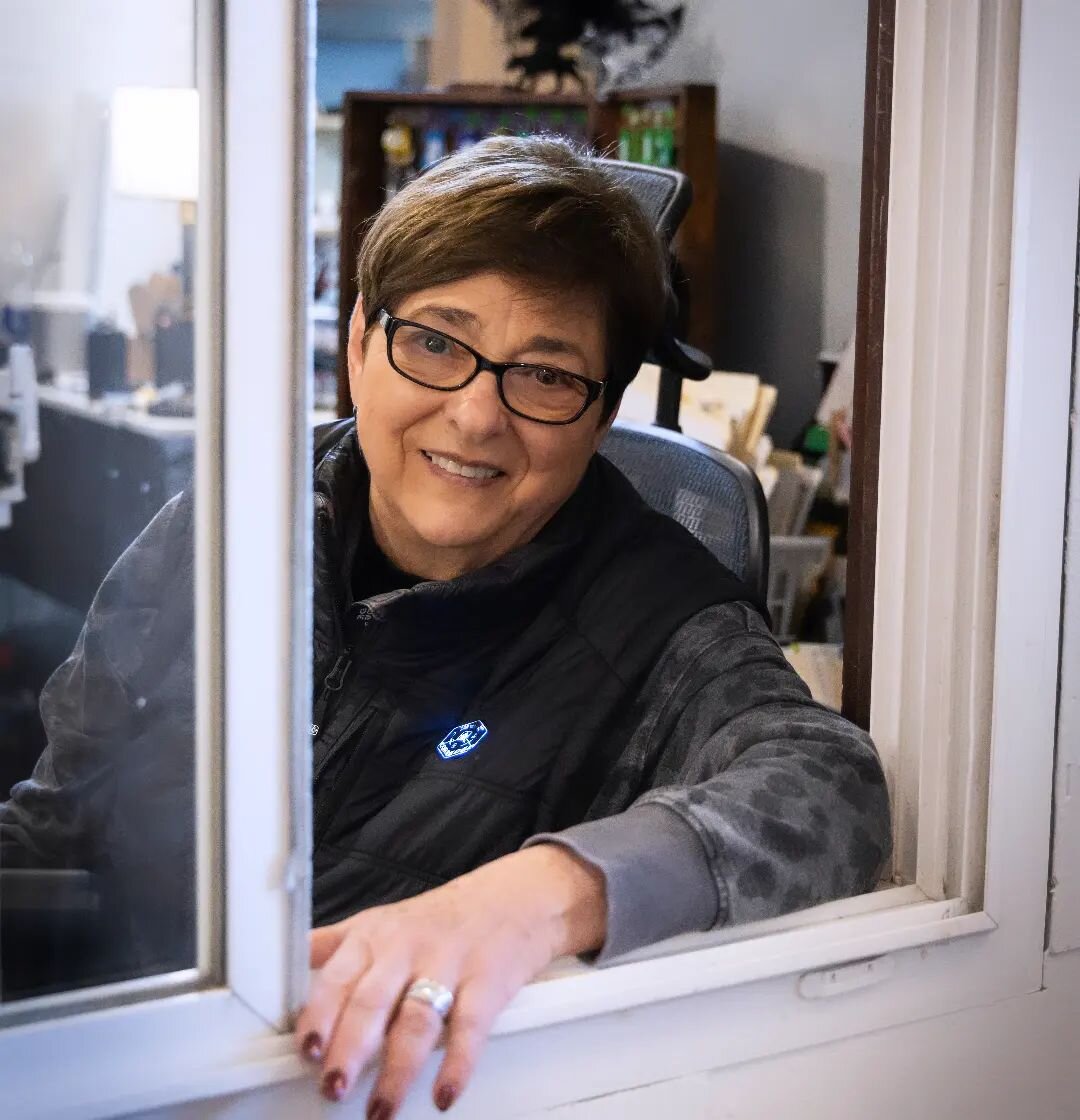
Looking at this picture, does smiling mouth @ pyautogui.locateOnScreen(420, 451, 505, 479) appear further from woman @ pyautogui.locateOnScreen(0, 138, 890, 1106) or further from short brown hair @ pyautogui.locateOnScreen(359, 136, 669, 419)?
short brown hair @ pyautogui.locateOnScreen(359, 136, 669, 419)

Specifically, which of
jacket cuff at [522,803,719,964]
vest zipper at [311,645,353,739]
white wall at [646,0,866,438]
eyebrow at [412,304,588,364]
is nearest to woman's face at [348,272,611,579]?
eyebrow at [412,304,588,364]

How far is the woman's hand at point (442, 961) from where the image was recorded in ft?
2.52

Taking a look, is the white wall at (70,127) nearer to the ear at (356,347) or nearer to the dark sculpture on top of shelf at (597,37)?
the ear at (356,347)

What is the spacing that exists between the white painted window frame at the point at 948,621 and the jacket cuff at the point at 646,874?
2 cm

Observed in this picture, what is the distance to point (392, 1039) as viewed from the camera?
30.5 inches

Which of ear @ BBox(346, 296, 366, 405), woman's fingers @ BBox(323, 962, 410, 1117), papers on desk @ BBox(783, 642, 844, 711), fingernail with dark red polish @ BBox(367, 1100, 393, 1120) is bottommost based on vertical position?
papers on desk @ BBox(783, 642, 844, 711)

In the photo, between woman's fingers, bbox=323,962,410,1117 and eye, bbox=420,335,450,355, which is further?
eye, bbox=420,335,450,355

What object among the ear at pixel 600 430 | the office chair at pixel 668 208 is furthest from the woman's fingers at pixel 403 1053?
the office chair at pixel 668 208

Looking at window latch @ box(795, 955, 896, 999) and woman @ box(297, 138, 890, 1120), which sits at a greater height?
woman @ box(297, 138, 890, 1120)

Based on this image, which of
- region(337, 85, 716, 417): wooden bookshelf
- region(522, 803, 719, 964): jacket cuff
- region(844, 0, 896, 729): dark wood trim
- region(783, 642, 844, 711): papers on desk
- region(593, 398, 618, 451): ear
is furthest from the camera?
region(337, 85, 716, 417): wooden bookshelf

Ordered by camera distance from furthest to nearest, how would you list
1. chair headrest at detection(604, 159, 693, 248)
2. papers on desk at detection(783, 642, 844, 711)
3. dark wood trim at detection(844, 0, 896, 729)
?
papers on desk at detection(783, 642, 844, 711)
chair headrest at detection(604, 159, 693, 248)
dark wood trim at detection(844, 0, 896, 729)

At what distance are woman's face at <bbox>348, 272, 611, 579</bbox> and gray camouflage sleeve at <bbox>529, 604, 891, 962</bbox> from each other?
0.21 metres

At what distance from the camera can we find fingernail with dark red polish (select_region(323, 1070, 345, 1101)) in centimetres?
75

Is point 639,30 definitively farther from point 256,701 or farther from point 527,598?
point 256,701
